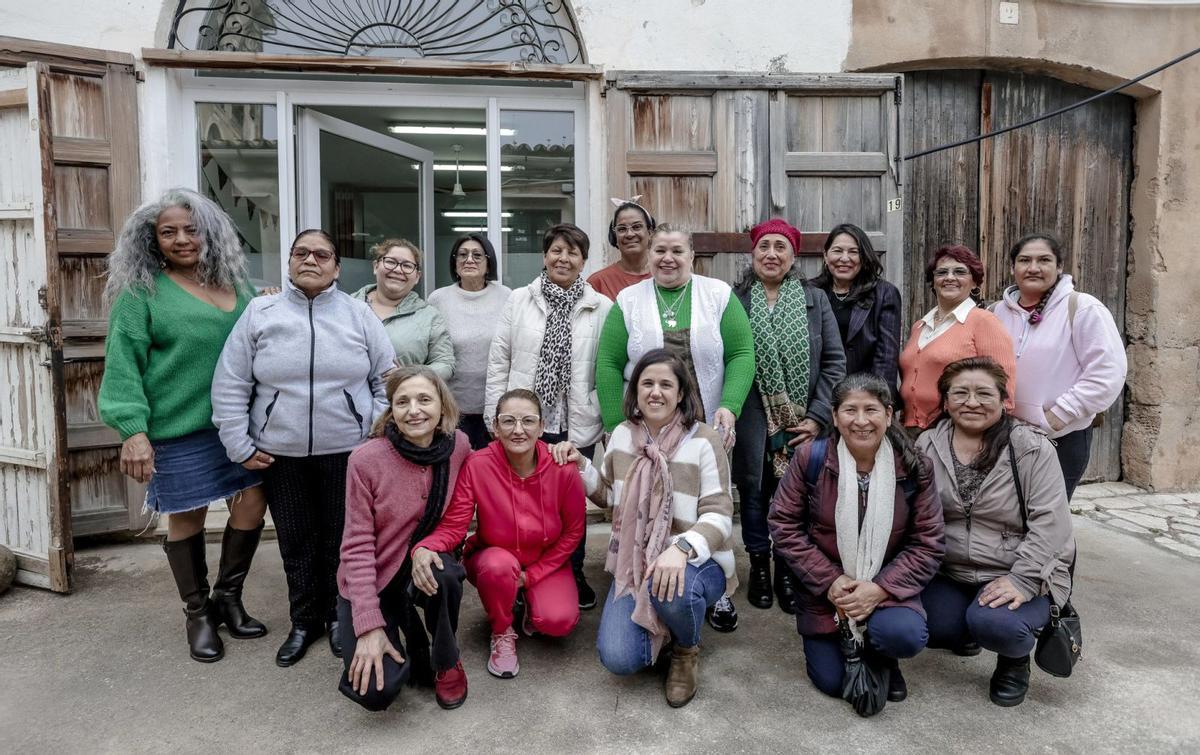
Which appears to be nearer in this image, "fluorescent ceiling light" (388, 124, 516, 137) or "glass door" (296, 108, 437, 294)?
"glass door" (296, 108, 437, 294)

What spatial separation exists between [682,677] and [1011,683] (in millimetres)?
1101

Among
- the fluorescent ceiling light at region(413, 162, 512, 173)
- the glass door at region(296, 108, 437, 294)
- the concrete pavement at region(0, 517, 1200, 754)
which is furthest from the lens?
the fluorescent ceiling light at region(413, 162, 512, 173)

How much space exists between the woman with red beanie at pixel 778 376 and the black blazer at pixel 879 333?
147 millimetres

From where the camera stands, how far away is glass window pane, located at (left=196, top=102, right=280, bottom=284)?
431cm

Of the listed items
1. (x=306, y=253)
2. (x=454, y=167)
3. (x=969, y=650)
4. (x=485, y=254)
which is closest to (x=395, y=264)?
(x=485, y=254)

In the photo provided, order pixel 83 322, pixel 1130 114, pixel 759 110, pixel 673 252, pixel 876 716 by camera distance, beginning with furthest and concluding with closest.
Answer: pixel 1130 114 < pixel 759 110 < pixel 83 322 < pixel 673 252 < pixel 876 716

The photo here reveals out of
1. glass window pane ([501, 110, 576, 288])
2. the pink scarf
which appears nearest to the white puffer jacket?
the pink scarf

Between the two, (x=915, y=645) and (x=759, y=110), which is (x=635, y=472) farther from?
(x=759, y=110)

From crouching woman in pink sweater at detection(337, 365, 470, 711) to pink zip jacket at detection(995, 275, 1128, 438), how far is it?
241 cm

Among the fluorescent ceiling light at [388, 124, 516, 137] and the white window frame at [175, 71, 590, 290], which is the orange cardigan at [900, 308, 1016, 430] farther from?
the fluorescent ceiling light at [388, 124, 516, 137]

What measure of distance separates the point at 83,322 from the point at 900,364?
3970 mm

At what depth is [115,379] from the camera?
2.69m

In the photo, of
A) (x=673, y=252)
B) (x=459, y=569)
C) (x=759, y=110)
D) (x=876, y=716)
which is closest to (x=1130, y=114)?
(x=759, y=110)

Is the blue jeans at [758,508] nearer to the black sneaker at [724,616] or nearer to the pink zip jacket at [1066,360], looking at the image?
the black sneaker at [724,616]
